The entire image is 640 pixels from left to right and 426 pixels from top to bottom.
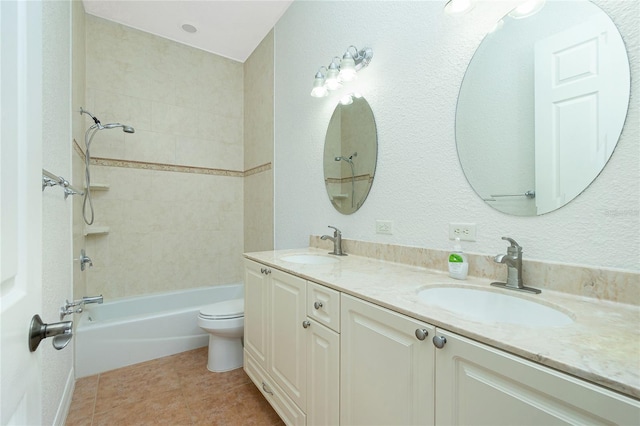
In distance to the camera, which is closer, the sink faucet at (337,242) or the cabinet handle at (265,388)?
the cabinet handle at (265,388)

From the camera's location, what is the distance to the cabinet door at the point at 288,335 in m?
1.20

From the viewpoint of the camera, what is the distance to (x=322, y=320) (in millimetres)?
1089

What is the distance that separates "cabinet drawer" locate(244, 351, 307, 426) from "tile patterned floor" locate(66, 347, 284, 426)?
173 millimetres

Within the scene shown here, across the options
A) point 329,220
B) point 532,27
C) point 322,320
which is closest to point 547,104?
point 532,27

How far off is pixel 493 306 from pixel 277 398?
1.09m

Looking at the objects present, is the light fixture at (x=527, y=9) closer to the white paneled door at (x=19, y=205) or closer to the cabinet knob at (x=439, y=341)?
the cabinet knob at (x=439, y=341)

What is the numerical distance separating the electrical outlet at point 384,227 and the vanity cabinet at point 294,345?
56 cm

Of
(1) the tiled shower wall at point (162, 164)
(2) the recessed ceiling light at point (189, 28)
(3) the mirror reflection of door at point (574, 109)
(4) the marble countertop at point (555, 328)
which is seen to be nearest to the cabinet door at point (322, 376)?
(4) the marble countertop at point (555, 328)

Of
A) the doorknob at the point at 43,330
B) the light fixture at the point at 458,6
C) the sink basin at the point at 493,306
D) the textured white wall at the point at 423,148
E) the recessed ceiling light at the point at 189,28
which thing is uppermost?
the recessed ceiling light at the point at 189,28

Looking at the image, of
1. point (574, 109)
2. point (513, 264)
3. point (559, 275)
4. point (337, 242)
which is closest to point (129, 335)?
point (337, 242)

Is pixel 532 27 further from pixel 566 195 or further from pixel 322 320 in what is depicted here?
pixel 322 320

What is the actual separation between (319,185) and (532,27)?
138 cm

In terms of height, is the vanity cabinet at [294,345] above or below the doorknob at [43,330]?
below

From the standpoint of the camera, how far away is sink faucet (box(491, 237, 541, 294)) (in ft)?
3.12
